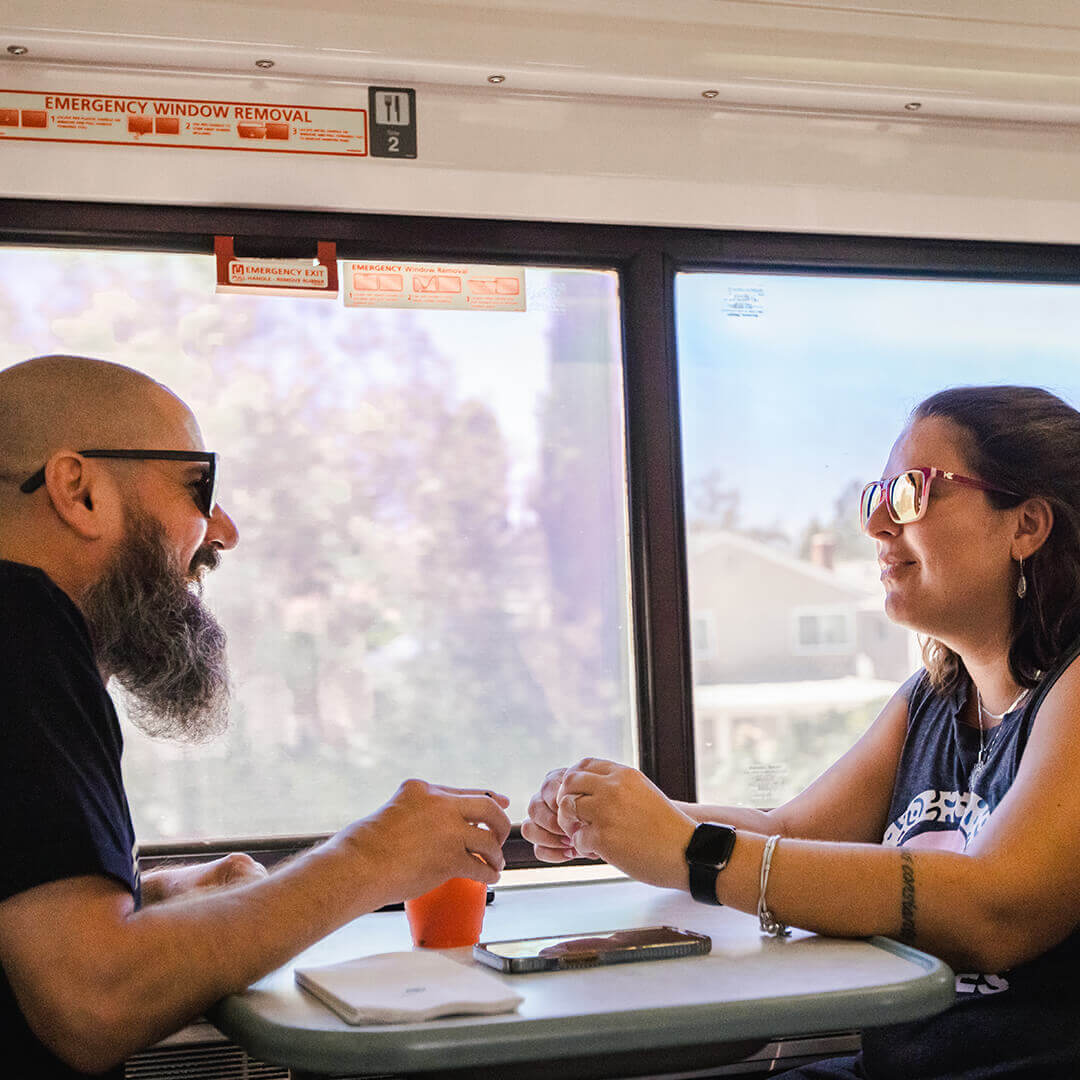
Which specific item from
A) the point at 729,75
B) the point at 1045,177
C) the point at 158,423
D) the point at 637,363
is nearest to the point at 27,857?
the point at 158,423

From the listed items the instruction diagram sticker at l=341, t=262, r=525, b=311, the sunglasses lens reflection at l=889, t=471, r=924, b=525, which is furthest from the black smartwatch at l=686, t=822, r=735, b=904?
the instruction diagram sticker at l=341, t=262, r=525, b=311

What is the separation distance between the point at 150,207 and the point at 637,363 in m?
1.07

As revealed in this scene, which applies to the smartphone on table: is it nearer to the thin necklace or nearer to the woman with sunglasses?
the woman with sunglasses

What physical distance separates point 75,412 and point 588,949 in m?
1.00

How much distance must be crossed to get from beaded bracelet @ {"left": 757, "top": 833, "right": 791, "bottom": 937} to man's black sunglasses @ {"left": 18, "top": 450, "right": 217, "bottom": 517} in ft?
3.09

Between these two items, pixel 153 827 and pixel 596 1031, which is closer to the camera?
pixel 596 1031

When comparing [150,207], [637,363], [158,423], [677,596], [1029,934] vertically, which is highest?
[150,207]

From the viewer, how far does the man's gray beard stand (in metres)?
1.74

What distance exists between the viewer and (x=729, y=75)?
8.77ft

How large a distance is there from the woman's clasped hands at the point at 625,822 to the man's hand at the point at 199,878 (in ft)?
1.57

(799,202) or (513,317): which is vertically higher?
(799,202)

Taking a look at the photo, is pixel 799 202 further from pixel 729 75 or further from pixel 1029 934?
pixel 1029 934

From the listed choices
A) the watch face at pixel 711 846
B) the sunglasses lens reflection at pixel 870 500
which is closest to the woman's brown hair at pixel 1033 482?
the sunglasses lens reflection at pixel 870 500

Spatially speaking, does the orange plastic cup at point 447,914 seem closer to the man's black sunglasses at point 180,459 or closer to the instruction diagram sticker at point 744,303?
the man's black sunglasses at point 180,459
